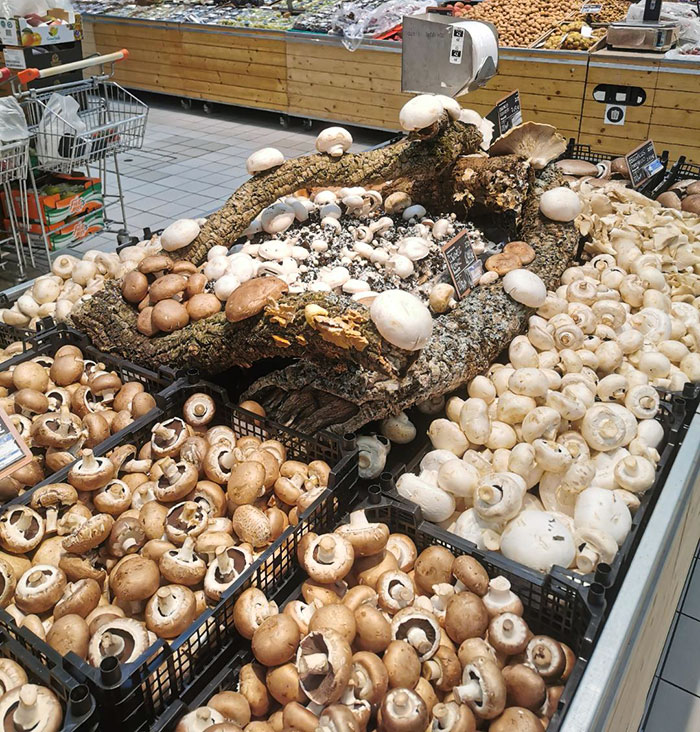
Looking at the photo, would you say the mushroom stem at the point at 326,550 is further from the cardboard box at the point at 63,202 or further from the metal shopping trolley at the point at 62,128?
the cardboard box at the point at 63,202

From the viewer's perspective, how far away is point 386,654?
1569mm

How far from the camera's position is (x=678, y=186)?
4191 mm

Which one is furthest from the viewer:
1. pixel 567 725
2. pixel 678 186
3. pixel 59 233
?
pixel 59 233

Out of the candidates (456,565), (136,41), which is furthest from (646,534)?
(136,41)

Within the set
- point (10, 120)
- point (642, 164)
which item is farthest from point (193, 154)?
point (642, 164)

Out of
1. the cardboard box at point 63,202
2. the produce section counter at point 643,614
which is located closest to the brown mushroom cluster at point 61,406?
the produce section counter at point 643,614

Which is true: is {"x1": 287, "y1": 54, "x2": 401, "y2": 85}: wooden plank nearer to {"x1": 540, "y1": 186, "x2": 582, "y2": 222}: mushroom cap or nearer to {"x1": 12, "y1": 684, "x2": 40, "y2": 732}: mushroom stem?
{"x1": 540, "y1": 186, "x2": 582, "y2": 222}: mushroom cap

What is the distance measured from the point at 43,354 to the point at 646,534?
2.23m

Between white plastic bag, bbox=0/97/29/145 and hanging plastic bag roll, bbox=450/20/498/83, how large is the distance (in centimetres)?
258

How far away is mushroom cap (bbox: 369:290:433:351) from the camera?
2.05 metres

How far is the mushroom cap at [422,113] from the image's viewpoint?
10.0ft

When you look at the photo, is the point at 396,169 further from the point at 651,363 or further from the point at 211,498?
the point at 211,498

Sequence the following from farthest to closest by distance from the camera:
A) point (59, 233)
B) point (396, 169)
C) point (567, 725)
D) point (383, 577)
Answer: point (59, 233)
point (396, 169)
point (383, 577)
point (567, 725)

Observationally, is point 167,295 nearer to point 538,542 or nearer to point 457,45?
point 538,542
